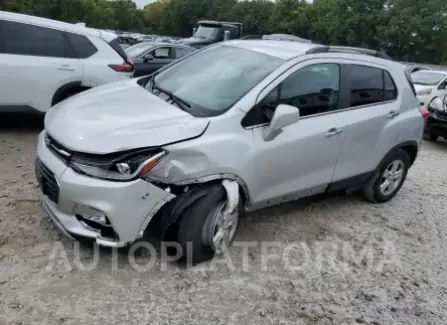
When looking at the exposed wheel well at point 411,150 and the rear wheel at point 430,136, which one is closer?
the exposed wheel well at point 411,150

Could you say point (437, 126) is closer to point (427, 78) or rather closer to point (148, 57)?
point (427, 78)

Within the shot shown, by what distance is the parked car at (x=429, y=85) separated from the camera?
1159 centimetres

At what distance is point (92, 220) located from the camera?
3227mm

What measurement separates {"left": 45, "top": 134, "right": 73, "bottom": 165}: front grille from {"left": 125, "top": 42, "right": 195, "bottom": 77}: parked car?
23.6 feet

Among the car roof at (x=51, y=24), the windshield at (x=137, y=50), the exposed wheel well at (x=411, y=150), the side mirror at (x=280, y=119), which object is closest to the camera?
the side mirror at (x=280, y=119)

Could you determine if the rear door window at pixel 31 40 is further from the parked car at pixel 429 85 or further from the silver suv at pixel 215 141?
the parked car at pixel 429 85

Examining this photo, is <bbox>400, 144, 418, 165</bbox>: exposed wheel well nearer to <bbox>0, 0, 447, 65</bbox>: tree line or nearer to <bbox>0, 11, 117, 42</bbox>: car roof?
<bbox>0, 11, 117, 42</bbox>: car roof

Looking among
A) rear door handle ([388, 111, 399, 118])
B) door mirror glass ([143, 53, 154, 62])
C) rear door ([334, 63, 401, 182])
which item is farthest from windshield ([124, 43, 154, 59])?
rear door handle ([388, 111, 399, 118])

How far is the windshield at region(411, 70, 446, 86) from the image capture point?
39.8 ft

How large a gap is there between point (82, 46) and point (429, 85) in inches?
357

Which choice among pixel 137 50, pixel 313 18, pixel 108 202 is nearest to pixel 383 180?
pixel 108 202

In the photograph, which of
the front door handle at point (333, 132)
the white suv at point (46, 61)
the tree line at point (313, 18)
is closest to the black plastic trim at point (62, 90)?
the white suv at point (46, 61)

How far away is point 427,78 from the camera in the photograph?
40.9ft

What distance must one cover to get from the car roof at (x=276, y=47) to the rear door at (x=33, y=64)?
282cm
